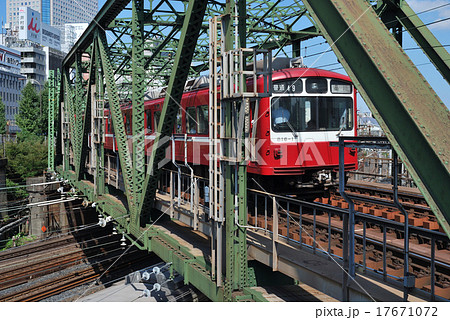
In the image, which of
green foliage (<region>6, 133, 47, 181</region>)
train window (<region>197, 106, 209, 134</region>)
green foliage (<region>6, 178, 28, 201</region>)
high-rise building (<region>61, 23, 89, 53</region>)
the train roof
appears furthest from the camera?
high-rise building (<region>61, 23, 89, 53</region>)

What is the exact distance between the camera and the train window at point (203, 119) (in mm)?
12180

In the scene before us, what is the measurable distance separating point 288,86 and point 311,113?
899 mm

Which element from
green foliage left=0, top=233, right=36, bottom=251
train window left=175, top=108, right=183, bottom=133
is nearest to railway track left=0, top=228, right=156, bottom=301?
train window left=175, top=108, right=183, bottom=133

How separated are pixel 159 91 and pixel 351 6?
45.5ft

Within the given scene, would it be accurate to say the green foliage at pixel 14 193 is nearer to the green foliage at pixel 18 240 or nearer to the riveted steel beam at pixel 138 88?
the green foliage at pixel 18 240

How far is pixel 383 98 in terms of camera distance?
383 centimetres

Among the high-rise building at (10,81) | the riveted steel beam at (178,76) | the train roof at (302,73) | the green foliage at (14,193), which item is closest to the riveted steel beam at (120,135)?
the riveted steel beam at (178,76)

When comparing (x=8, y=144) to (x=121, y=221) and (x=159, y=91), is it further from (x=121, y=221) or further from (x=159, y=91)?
(x=121, y=221)

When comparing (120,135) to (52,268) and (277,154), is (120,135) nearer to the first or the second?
(277,154)

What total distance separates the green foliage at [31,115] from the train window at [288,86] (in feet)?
162

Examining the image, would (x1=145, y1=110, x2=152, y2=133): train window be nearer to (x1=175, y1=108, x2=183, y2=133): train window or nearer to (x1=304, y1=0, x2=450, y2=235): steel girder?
(x1=175, y1=108, x2=183, y2=133): train window

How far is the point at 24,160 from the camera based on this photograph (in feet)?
135

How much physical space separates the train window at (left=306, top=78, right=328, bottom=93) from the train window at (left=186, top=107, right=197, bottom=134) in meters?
3.90

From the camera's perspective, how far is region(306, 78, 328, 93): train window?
10.4 metres
